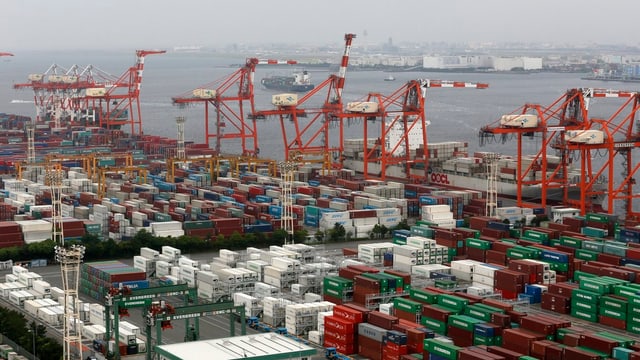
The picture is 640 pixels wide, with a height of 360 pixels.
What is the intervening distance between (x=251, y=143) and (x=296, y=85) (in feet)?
72.3

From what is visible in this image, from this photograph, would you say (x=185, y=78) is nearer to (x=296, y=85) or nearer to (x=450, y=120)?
(x=296, y=85)

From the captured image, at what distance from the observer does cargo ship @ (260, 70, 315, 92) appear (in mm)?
68900

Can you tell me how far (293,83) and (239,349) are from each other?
2322 inches

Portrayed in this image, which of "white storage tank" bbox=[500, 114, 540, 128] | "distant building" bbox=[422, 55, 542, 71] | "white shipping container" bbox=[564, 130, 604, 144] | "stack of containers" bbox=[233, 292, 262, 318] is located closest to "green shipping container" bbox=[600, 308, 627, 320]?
"stack of containers" bbox=[233, 292, 262, 318]

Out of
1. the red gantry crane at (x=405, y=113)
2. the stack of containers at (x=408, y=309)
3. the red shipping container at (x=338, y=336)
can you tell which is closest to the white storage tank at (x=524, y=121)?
the red gantry crane at (x=405, y=113)

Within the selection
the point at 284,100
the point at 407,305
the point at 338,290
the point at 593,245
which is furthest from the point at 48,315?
the point at 284,100

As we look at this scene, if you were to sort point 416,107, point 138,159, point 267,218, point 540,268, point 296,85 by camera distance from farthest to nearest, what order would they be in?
point 296,85 < point 138,159 < point 416,107 < point 267,218 < point 540,268

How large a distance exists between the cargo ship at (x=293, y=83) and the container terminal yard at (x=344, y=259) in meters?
34.7

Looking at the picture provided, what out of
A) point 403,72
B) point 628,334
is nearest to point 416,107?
point 628,334

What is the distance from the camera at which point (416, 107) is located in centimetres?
3048

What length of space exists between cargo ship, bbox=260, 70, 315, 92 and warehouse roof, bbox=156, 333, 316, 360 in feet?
183

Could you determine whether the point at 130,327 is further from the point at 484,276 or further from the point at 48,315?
the point at 484,276

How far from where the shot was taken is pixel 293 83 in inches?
2795

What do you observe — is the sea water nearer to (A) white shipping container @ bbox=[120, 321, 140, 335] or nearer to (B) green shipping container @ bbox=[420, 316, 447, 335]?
(B) green shipping container @ bbox=[420, 316, 447, 335]
